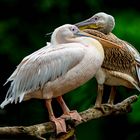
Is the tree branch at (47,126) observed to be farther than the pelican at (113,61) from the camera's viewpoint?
No

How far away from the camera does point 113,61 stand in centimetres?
486

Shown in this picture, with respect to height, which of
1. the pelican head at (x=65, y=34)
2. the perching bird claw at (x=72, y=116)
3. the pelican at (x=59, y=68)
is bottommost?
the perching bird claw at (x=72, y=116)

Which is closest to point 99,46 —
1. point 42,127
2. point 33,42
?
point 42,127

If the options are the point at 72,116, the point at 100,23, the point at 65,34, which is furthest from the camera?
the point at 100,23

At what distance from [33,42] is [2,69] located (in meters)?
0.39

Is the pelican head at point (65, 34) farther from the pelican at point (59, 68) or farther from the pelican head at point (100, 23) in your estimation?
the pelican head at point (100, 23)

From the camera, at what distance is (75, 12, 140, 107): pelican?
4652 millimetres

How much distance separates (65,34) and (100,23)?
1.74ft

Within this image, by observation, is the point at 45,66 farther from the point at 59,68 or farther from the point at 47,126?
the point at 47,126

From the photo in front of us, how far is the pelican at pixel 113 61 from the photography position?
15.3 feet

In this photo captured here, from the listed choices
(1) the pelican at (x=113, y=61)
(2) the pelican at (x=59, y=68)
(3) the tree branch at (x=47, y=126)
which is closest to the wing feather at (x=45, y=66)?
(2) the pelican at (x=59, y=68)

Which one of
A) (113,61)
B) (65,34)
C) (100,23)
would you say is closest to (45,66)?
(65,34)

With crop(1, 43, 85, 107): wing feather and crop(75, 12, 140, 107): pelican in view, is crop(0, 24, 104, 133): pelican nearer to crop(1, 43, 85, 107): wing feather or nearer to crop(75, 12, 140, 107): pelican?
crop(1, 43, 85, 107): wing feather

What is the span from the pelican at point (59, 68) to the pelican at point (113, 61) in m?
0.38
